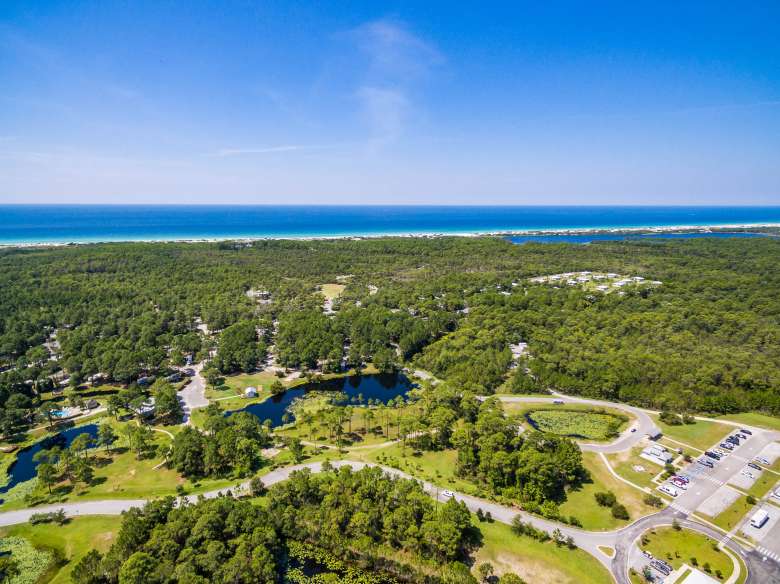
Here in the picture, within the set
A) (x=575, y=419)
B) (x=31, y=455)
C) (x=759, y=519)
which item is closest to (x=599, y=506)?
(x=759, y=519)

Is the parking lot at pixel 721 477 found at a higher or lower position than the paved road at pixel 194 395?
lower

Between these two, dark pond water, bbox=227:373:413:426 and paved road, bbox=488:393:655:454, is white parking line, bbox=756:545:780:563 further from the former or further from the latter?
dark pond water, bbox=227:373:413:426

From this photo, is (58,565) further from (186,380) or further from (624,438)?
(624,438)

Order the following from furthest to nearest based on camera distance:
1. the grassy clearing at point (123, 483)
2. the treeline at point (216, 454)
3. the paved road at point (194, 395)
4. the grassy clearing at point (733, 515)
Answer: the paved road at point (194, 395) → the treeline at point (216, 454) → the grassy clearing at point (123, 483) → the grassy clearing at point (733, 515)

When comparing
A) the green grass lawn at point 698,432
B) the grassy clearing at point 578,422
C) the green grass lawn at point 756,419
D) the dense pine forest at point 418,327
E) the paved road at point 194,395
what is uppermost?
the dense pine forest at point 418,327

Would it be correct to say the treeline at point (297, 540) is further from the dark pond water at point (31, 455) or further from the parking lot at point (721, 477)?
the parking lot at point (721, 477)

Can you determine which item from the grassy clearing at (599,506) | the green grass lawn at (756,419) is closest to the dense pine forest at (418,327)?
the green grass lawn at (756,419)

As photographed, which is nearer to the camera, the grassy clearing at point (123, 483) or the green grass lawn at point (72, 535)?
the green grass lawn at point (72, 535)

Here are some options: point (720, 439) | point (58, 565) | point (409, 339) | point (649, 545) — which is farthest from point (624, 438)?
point (58, 565)
